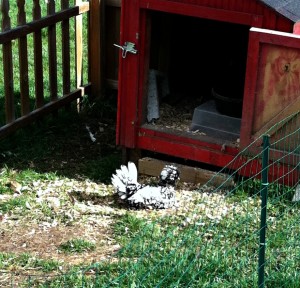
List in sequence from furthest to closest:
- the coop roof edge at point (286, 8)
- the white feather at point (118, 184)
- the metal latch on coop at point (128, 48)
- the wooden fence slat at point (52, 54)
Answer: the wooden fence slat at point (52, 54)
the metal latch on coop at point (128, 48)
the white feather at point (118, 184)
the coop roof edge at point (286, 8)

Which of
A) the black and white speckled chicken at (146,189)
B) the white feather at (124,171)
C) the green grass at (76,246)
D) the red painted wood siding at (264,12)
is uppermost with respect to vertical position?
the red painted wood siding at (264,12)

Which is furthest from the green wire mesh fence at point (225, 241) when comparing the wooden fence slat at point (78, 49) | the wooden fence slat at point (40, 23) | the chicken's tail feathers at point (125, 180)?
the wooden fence slat at point (78, 49)

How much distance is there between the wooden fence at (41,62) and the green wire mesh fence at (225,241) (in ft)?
6.78

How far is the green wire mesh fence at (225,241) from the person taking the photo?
15.5ft

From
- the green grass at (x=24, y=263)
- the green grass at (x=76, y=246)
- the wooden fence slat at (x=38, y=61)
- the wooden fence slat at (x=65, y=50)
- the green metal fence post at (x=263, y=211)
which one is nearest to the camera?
the green metal fence post at (x=263, y=211)

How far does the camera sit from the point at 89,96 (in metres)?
8.62

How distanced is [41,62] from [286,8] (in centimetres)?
263

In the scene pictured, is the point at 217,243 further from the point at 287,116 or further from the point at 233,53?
the point at 233,53

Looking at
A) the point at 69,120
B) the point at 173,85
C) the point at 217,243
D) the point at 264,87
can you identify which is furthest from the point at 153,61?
the point at 217,243

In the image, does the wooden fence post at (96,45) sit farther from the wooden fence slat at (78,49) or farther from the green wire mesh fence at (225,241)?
the green wire mesh fence at (225,241)

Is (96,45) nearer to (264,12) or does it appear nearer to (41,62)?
(41,62)

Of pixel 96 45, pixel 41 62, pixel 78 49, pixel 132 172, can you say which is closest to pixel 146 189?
pixel 132 172

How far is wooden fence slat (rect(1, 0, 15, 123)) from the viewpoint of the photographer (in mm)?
6910

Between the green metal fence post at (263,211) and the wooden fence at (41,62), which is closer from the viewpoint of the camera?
the green metal fence post at (263,211)
